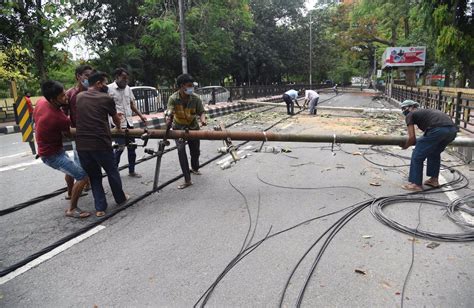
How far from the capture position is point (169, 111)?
5.92 m

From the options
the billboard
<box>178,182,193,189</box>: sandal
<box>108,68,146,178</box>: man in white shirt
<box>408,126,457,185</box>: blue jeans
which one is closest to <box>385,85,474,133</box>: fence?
<box>408,126,457,185</box>: blue jeans

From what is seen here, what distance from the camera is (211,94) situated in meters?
20.9

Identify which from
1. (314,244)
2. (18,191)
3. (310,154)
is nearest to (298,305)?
(314,244)

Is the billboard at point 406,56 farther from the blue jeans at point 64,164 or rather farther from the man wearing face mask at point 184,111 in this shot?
the blue jeans at point 64,164

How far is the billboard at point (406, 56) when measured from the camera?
86.4ft

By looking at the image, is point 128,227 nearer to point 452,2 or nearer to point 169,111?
point 169,111

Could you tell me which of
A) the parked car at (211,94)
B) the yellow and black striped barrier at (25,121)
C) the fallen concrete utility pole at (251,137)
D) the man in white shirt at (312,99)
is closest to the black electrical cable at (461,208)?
the fallen concrete utility pole at (251,137)

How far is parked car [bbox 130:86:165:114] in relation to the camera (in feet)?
51.4

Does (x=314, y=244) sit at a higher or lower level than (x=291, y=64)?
lower

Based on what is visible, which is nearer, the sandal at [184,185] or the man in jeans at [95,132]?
the man in jeans at [95,132]

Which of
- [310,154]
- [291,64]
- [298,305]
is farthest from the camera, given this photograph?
[291,64]

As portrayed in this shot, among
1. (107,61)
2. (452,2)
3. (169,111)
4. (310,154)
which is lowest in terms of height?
(310,154)

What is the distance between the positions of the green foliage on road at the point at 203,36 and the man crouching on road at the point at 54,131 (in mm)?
3966

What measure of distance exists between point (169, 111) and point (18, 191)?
2750 millimetres
